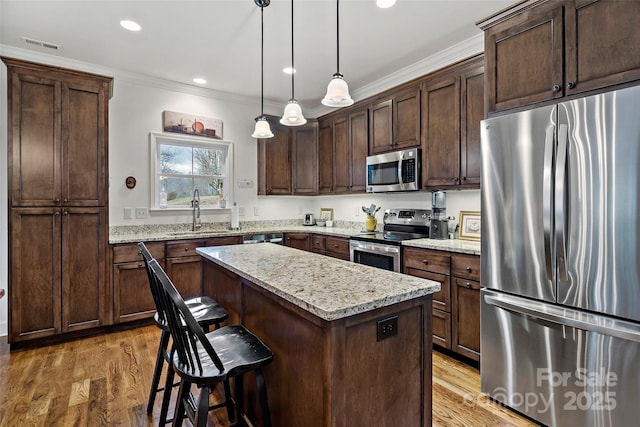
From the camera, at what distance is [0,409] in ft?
6.74

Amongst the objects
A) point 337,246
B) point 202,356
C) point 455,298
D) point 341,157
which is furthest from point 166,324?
point 341,157

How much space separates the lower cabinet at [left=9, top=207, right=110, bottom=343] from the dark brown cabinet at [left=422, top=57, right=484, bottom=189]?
333 centimetres

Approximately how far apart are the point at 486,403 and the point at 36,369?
11.1 ft

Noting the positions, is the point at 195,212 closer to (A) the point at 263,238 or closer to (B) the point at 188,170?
(B) the point at 188,170

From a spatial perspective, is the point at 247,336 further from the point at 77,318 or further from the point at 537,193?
the point at 77,318

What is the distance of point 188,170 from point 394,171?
8.69ft

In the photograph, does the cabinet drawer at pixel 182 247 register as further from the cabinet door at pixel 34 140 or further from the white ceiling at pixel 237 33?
the white ceiling at pixel 237 33

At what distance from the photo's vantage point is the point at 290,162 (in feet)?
15.9

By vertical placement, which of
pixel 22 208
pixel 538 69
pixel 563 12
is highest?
pixel 563 12

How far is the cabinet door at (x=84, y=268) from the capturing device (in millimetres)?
3092

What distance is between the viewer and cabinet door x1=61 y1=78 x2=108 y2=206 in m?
3.08

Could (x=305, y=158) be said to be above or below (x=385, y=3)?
below

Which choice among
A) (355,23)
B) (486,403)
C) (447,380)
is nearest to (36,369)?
(447,380)

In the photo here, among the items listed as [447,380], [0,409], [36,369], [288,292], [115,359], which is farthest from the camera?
[115,359]
